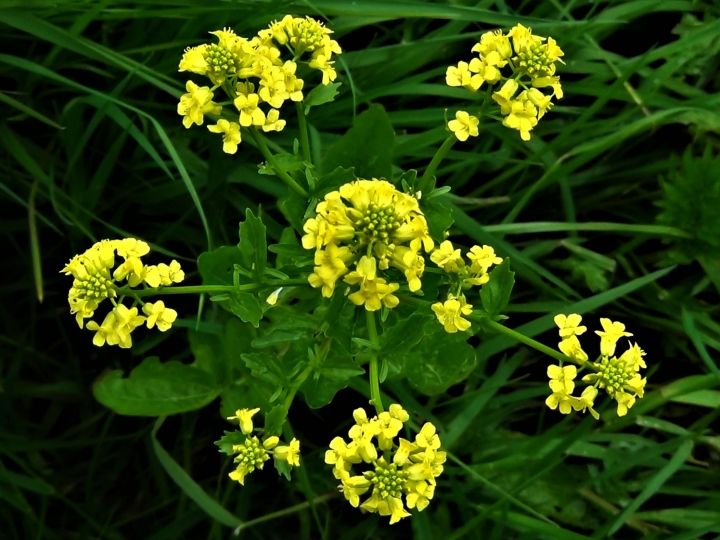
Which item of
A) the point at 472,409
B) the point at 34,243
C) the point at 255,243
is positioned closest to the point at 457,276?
the point at 255,243

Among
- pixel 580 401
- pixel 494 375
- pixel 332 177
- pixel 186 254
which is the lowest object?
pixel 494 375

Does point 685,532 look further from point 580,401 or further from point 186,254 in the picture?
point 186,254

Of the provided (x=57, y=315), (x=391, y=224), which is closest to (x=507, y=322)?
(x=391, y=224)

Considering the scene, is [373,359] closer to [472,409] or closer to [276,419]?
[276,419]

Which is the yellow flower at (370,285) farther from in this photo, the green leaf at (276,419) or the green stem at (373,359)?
the green leaf at (276,419)

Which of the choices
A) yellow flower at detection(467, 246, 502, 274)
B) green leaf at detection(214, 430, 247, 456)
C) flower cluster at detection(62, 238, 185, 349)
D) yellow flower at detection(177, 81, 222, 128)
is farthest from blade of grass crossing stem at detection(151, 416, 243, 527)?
yellow flower at detection(467, 246, 502, 274)

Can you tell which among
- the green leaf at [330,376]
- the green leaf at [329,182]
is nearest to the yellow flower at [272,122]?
the green leaf at [329,182]
